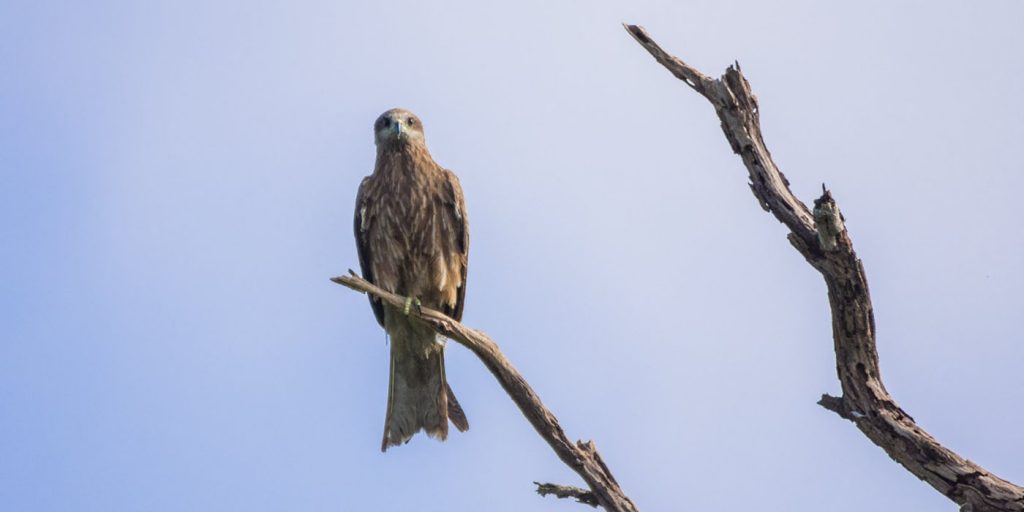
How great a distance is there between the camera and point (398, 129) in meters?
7.98

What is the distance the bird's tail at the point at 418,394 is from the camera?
24.2ft

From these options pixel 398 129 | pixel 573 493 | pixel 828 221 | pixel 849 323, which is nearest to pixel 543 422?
pixel 573 493

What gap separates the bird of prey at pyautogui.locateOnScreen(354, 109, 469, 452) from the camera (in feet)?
24.3

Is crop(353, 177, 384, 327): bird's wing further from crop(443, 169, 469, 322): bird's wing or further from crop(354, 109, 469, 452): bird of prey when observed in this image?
crop(443, 169, 469, 322): bird's wing

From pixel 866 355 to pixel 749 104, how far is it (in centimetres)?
123

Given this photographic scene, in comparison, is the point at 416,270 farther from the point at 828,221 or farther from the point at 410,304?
the point at 828,221

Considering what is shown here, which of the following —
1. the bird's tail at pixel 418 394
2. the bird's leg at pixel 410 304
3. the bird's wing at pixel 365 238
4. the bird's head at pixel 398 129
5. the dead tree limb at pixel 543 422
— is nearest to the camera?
the dead tree limb at pixel 543 422

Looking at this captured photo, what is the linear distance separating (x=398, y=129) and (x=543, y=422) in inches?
113

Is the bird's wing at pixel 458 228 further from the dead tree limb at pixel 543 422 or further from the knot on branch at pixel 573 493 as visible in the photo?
the knot on branch at pixel 573 493

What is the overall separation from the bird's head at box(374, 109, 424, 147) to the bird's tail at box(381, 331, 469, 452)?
4.50ft

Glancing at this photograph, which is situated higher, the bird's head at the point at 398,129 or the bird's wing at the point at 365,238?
the bird's head at the point at 398,129

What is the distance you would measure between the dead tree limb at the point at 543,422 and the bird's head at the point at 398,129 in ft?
6.09

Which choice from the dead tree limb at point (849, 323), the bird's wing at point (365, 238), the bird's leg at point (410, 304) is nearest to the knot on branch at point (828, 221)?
the dead tree limb at point (849, 323)

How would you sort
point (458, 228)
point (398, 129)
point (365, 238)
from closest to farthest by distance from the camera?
point (458, 228), point (365, 238), point (398, 129)
